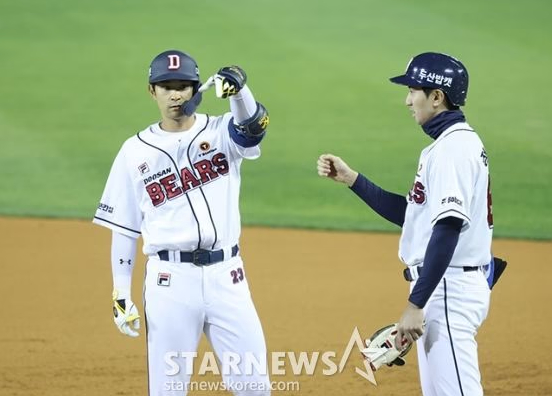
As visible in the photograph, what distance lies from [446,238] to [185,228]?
51.0 inches

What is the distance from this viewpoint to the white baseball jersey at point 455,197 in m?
4.11

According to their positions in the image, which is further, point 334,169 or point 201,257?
point 334,169

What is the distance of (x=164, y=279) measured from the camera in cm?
474

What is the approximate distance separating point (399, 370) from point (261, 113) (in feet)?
8.09

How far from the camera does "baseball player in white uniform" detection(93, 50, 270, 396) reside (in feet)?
15.5

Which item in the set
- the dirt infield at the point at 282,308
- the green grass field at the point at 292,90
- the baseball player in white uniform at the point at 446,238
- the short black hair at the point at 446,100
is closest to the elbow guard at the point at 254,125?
Answer: the baseball player in white uniform at the point at 446,238

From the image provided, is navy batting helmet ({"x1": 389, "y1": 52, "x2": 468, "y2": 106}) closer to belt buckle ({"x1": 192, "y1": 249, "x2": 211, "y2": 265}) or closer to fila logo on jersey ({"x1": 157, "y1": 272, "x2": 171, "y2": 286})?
belt buckle ({"x1": 192, "y1": 249, "x2": 211, "y2": 265})

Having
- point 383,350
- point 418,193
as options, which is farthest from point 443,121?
point 383,350

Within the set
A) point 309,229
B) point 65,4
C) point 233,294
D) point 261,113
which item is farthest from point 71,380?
point 65,4

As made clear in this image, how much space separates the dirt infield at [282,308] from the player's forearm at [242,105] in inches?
83.5

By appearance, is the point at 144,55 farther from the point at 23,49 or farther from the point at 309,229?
the point at 309,229

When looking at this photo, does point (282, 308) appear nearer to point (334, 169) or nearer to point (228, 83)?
point (334, 169)

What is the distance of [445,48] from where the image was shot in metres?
14.6

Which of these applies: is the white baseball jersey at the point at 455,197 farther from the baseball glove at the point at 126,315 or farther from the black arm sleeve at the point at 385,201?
the baseball glove at the point at 126,315
